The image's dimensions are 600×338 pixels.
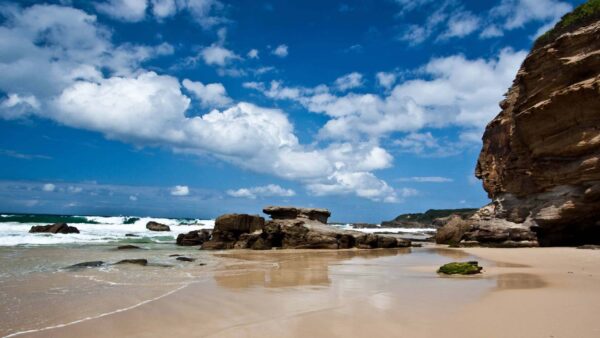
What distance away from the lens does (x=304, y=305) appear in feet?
26.3

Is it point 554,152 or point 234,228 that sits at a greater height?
point 554,152

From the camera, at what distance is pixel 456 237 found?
3241 cm

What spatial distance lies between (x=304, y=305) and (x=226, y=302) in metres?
1.69

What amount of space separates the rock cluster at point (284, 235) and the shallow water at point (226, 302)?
15.4m

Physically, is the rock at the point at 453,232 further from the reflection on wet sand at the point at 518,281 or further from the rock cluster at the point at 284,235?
the reflection on wet sand at the point at 518,281

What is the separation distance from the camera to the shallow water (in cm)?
640

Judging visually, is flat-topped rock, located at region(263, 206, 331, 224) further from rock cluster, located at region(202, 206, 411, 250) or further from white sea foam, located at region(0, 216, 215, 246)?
white sea foam, located at region(0, 216, 215, 246)

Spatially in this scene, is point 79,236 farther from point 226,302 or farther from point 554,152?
point 554,152

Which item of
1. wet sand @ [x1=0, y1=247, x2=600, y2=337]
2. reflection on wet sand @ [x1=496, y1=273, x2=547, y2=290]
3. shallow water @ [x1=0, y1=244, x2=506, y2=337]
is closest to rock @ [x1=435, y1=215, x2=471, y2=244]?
wet sand @ [x1=0, y1=247, x2=600, y2=337]

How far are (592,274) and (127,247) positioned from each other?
25121mm

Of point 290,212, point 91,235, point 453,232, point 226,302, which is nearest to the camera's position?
point 226,302

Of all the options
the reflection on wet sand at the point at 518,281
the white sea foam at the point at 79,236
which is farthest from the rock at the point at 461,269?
the white sea foam at the point at 79,236

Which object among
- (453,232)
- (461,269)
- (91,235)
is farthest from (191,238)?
(461,269)

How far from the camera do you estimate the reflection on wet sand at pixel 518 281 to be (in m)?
9.91
